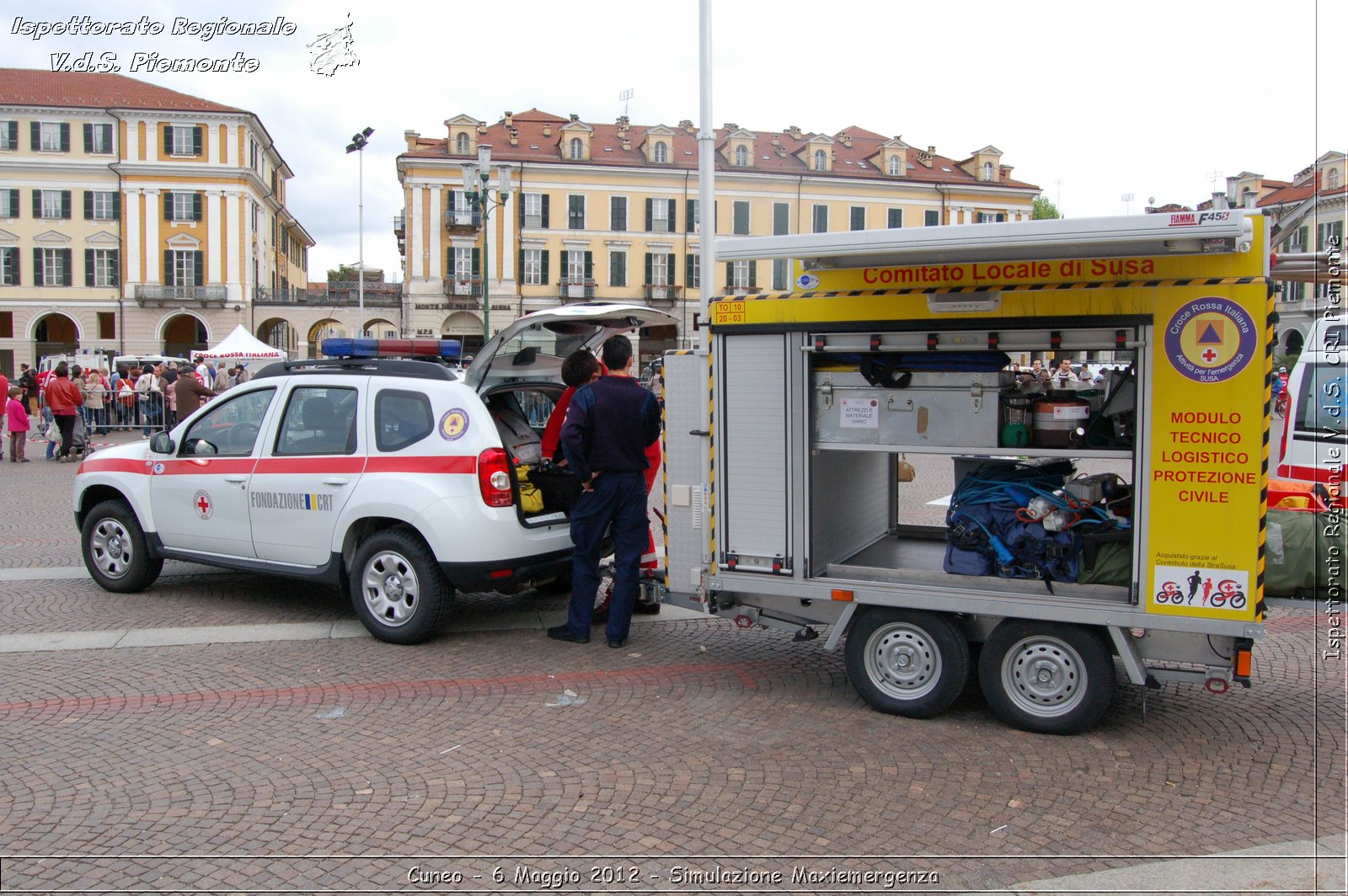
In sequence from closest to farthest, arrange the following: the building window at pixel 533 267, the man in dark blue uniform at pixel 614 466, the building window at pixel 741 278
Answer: the man in dark blue uniform at pixel 614 466 < the building window at pixel 533 267 < the building window at pixel 741 278

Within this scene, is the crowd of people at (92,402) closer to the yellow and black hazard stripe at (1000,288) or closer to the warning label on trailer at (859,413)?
the yellow and black hazard stripe at (1000,288)

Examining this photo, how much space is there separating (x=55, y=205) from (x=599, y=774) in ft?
227

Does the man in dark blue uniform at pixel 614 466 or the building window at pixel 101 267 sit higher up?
the building window at pixel 101 267

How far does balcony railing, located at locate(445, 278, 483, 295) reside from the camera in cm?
6074

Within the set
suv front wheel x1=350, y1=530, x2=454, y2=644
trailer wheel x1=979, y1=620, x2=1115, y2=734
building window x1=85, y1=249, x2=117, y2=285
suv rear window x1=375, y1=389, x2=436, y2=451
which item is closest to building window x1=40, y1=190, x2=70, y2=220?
building window x1=85, y1=249, x2=117, y2=285

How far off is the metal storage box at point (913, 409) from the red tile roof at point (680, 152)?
58.8 metres

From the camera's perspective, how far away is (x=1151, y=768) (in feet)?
15.3

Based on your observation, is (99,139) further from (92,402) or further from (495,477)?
(495,477)

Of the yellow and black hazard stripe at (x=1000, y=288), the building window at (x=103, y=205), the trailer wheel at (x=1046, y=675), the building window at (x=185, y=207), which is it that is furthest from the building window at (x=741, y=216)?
the trailer wheel at (x=1046, y=675)

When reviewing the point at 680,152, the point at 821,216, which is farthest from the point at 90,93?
the point at 821,216

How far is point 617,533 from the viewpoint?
6512mm

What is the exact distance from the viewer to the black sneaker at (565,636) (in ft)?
22.1

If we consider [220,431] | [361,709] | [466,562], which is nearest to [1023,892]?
[361,709]

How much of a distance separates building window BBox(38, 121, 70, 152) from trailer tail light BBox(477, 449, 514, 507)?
2604 inches
